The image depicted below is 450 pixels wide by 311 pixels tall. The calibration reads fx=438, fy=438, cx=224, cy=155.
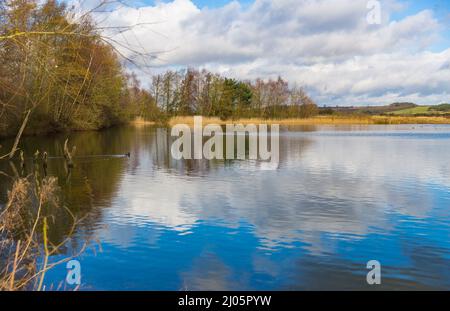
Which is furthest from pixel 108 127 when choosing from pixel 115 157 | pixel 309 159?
pixel 309 159

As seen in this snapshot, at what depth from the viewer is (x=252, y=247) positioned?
8078 millimetres

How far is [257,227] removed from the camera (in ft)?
30.8

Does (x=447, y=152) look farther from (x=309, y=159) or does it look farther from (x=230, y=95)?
(x=230, y=95)

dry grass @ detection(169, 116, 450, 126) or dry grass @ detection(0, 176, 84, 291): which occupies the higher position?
dry grass @ detection(169, 116, 450, 126)

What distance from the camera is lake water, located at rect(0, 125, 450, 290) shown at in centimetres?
672

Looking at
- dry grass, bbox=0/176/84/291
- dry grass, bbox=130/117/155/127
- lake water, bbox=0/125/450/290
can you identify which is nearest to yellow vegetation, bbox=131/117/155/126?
dry grass, bbox=130/117/155/127

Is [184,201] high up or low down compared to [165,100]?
down

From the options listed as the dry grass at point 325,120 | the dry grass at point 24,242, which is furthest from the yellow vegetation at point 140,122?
the dry grass at point 24,242

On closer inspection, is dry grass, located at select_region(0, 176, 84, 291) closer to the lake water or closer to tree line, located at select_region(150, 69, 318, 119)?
the lake water

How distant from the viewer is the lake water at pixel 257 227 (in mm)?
6723

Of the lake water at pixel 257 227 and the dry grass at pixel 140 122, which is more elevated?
the dry grass at pixel 140 122

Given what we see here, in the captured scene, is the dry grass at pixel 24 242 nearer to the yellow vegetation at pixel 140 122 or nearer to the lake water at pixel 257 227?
the lake water at pixel 257 227
